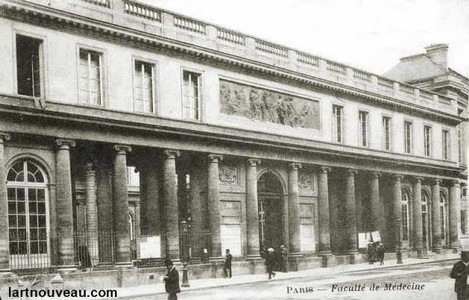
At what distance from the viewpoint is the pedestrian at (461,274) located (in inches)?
536

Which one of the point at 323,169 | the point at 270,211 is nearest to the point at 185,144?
the point at 270,211

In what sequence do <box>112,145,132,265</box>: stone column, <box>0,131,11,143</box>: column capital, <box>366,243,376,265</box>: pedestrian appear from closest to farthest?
<box>0,131,11,143</box>: column capital < <box>112,145,132,265</box>: stone column < <box>366,243,376,265</box>: pedestrian

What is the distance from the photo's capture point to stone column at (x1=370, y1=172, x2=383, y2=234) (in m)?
37.6

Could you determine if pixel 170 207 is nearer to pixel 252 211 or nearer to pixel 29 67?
pixel 252 211

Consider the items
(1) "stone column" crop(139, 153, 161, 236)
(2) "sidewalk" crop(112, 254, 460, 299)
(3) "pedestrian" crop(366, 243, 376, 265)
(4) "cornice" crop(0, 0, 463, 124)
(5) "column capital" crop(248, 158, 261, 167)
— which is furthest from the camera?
(3) "pedestrian" crop(366, 243, 376, 265)

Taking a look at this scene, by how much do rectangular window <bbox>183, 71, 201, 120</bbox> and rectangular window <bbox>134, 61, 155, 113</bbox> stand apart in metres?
1.76

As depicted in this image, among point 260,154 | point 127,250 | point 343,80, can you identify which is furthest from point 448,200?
point 127,250

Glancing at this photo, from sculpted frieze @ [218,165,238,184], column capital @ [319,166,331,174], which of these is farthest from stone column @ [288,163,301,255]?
sculpted frieze @ [218,165,238,184]

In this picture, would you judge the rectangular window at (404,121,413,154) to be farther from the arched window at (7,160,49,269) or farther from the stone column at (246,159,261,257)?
→ the arched window at (7,160,49,269)

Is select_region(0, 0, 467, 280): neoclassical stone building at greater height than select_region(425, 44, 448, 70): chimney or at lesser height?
lesser

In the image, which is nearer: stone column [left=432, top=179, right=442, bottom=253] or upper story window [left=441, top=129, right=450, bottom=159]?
stone column [left=432, top=179, right=442, bottom=253]

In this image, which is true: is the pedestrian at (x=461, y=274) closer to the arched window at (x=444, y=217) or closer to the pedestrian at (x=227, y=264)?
the pedestrian at (x=227, y=264)

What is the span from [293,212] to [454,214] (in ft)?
58.4

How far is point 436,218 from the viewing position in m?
43.3
